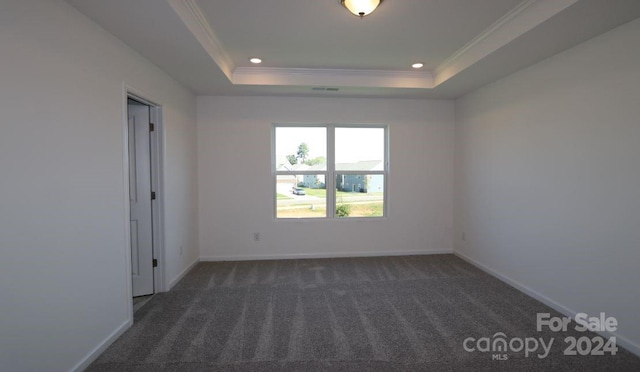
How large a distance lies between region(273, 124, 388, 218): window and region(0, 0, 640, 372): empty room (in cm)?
3

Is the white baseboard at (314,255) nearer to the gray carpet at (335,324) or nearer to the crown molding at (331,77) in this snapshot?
the gray carpet at (335,324)

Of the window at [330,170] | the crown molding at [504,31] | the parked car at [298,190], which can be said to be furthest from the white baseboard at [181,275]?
the crown molding at [504,31]

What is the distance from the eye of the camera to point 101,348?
2.30 m

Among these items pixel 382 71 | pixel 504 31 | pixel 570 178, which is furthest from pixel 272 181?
pixel 570 178

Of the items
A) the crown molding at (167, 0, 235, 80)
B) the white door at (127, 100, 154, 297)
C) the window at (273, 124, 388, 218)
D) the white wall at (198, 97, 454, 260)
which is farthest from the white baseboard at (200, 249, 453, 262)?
the crown molding at (167, 0, 235, 80)

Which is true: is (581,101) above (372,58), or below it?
below

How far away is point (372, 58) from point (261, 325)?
303 centimetres

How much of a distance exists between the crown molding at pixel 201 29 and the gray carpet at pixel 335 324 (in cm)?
245

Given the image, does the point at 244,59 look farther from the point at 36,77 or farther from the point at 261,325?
the point at 261,325

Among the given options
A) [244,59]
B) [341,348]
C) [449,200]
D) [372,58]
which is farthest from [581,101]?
[244,59]

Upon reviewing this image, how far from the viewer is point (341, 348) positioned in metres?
2.33

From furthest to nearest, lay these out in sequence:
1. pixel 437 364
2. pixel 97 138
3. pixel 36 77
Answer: pixel 97 138
pixel 437 364
pixel 36 77

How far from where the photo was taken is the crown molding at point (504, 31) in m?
2.25

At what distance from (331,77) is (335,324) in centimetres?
290
